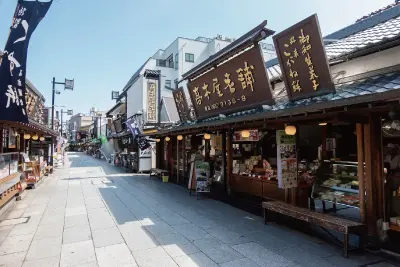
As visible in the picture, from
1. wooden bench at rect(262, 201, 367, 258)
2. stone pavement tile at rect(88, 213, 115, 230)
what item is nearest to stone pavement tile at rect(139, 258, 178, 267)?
stone pavement tile at rect(88, 213, 115, 230)

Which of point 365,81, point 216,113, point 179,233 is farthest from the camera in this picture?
point 216,113

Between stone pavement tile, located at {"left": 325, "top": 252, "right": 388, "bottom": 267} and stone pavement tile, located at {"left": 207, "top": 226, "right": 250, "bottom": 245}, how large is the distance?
213cm

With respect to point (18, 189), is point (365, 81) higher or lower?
higher

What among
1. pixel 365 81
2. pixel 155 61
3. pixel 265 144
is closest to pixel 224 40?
pixel 155 61

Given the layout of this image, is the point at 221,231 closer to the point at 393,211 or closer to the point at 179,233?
the point at 179,233

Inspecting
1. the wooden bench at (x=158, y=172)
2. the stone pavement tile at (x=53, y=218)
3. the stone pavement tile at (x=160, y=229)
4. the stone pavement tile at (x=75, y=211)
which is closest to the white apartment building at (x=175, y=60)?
the wooden bench at (x=158, y=172)

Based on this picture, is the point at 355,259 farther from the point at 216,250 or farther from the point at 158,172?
the point at 158,172

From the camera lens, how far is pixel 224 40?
38.8 metres

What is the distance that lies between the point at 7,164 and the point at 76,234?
5.40 meters

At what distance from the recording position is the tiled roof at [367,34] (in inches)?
306

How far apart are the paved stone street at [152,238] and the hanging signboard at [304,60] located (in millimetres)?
4141

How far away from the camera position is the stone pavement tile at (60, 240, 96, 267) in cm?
602

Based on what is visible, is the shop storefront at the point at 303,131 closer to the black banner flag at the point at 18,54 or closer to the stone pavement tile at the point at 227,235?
the stone pavement tile at the point at 227,235

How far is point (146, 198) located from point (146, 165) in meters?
11.9
